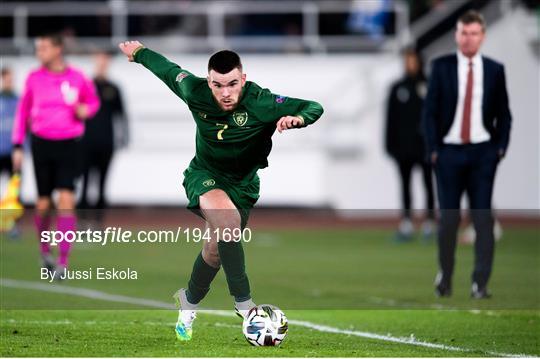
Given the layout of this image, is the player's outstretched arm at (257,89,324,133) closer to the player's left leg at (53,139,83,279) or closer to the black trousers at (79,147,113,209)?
the player's left leg at (53,139,83,279)

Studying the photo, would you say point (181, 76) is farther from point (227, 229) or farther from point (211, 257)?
point (211, 257)

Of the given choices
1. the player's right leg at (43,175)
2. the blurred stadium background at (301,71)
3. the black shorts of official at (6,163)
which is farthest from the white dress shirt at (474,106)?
the blurred stadium background at (301,71)

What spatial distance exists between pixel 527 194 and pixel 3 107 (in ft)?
33.5

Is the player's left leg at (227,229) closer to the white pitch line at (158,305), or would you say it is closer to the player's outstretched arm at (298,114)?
the player's outstretched arm at (298,114)

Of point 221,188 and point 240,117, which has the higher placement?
point 240,117

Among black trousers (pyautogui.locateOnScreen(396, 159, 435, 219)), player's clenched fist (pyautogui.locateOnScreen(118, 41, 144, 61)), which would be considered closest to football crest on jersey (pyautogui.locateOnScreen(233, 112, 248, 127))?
player's clenched fist (pyautogui.locateOnScreen(118, 41, 144, 61))

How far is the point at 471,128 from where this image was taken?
12.7 metres

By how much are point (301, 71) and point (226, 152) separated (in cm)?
1700

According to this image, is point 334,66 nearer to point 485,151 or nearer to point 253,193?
point 485,151

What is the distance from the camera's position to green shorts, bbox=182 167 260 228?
30.5 feet

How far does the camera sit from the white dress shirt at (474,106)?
12727mm

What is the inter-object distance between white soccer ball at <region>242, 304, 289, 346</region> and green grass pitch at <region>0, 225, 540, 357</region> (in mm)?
93

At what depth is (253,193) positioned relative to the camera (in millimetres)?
9578

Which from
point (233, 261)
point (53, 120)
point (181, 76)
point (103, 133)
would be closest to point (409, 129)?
point (103, 133)
